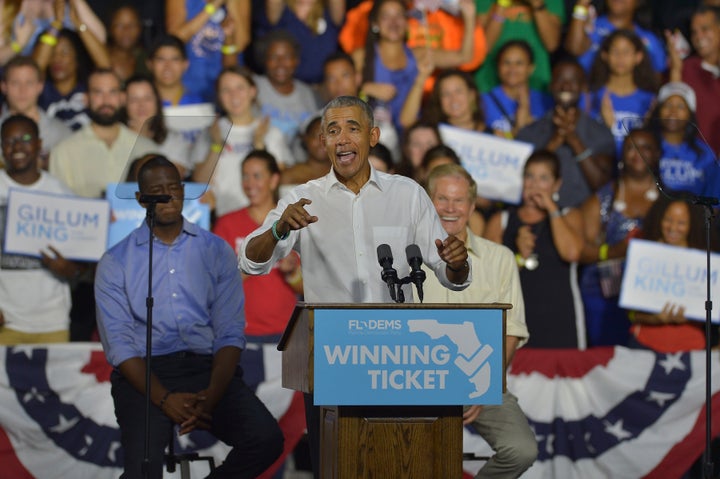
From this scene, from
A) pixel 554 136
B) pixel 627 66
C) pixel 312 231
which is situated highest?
pixel 627 66

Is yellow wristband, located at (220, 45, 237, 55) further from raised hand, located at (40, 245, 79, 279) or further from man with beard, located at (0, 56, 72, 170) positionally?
raised hand, located at (40, 245, 79, 279)

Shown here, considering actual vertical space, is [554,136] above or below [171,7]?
below

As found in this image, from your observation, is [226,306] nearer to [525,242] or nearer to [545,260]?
[525,242]

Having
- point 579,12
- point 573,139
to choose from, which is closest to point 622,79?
point 579,12

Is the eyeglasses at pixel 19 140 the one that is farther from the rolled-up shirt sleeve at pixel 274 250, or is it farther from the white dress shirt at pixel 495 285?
the rolled-up shirt sleeve at pixel 274 250

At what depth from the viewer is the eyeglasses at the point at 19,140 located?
8109 mm

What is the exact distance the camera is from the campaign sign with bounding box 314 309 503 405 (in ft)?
14.2

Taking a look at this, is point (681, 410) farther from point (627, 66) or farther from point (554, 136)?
point (627, 66)

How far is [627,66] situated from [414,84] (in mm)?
1692

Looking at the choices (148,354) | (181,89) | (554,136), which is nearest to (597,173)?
(554,136)

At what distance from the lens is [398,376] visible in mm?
4367

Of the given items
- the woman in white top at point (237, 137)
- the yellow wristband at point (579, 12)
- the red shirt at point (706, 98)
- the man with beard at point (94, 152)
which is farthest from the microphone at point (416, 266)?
the yellow wristband at point (579, 12)

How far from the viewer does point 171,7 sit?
9.48 meters

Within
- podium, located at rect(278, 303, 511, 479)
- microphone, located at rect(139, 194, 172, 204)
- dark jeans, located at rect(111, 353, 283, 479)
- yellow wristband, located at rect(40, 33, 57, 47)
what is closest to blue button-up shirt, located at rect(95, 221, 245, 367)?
dark jeans, located at rect(111, 353, 283, 479)
